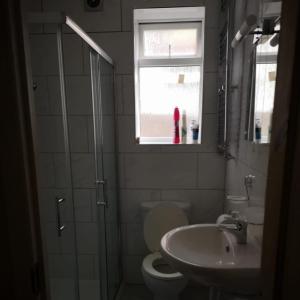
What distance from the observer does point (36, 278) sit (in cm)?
60

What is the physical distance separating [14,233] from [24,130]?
9.9 inches

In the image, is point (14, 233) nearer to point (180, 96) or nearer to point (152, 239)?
point (152, 239)

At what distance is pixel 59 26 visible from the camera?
1.17 meters

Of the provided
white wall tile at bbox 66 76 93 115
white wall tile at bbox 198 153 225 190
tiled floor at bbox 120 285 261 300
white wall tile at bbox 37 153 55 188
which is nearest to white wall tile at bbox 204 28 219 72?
white wall tile at bbox 198 153 225 190

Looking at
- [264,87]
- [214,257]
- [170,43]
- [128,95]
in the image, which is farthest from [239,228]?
[170,43]

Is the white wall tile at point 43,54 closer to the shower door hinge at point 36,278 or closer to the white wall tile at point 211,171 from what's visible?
the shower door hinge at point 36,278

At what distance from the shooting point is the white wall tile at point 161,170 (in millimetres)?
1974

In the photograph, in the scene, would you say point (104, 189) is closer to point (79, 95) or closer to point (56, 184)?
point (56, 184)

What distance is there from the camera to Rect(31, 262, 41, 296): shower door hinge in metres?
0.59

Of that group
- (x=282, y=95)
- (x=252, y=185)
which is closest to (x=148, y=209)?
(x=252, y=185)

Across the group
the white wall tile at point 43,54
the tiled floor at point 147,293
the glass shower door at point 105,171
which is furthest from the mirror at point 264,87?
the tiled floor at point 147,293

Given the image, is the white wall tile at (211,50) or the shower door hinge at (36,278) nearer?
the shower door hinge at (36,278)

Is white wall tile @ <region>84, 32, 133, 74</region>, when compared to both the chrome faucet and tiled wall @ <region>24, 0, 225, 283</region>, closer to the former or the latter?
tiled wall @ <region>24, 0, 225, 283</region>

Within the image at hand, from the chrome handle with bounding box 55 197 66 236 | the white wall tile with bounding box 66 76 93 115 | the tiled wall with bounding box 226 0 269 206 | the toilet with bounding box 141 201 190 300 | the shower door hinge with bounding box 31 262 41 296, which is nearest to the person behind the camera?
the shower door hinge with bounding box 31 262 41 296
